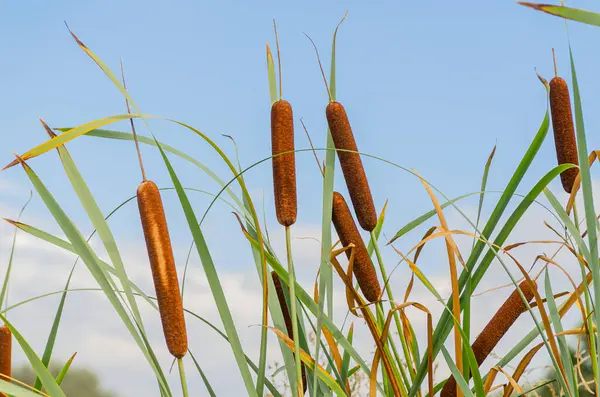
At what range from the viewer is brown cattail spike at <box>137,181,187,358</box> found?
131 cm

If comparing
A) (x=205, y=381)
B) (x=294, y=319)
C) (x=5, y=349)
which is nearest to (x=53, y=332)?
(x=5, y=349)

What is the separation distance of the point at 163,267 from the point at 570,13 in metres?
0.82

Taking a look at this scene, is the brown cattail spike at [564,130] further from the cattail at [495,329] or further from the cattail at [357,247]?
the cattail at [357,247]

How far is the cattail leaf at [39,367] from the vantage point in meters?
1.35

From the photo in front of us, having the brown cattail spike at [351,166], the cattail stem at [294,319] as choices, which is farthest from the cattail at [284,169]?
the brown cattail spike at [351,166]

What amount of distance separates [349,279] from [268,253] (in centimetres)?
20

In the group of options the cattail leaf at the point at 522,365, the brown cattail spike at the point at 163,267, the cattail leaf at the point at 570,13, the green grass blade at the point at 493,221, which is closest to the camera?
the cattail leaf at the point at 570,13

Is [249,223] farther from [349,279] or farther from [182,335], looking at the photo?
[182,335]

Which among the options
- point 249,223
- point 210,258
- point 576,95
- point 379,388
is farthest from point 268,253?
point 576,95

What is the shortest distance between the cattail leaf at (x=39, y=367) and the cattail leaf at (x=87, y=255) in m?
0.18

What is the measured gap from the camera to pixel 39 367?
1.38 m

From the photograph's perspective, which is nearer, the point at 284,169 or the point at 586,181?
the point at 586,181

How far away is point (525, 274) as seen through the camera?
60.7 inches

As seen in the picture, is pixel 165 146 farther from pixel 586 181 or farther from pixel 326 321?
pixel 586 181
